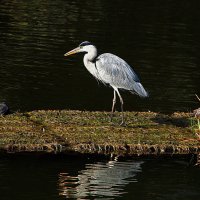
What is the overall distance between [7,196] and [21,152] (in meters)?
2.22

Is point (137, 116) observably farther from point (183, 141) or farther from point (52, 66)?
point (52, 66)

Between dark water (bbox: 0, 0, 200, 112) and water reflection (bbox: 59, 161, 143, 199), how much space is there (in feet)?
17.2

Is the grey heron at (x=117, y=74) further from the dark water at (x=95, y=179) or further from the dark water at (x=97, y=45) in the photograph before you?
the dark water at (x=97, y=45)

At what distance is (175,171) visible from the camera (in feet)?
40.9

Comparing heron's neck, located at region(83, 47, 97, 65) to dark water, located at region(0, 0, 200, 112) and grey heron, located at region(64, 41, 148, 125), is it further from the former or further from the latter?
dark water, located at region(0, 0, 200, 112)

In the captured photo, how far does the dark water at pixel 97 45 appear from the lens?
1912 cm

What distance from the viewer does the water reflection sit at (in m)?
11.0

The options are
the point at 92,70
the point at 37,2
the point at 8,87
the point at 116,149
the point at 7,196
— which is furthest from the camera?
the point at 37,2

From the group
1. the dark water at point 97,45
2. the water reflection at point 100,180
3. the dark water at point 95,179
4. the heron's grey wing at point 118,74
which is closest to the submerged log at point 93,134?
the dark water at point 95,179

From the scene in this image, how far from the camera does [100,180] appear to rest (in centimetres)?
1176

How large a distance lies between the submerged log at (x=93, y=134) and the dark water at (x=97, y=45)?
2.59 m

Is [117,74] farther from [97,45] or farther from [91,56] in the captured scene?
[97,45]

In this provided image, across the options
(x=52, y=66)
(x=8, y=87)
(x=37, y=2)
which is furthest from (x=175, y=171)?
(x=37, y=2)

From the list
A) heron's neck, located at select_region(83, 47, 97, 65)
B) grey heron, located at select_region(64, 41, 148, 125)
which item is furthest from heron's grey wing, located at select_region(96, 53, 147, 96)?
heron's neck, located at select_region(83, 47, 97, 65)
